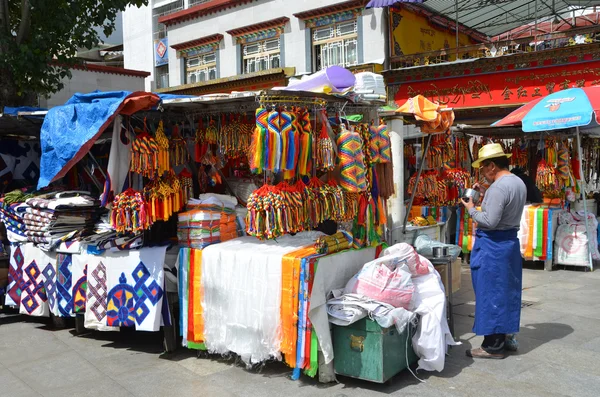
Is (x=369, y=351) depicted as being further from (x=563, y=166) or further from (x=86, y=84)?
(x=86, y=84)

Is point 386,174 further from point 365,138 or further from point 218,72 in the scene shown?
point 218,72

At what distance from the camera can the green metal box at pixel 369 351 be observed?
12.7 feet

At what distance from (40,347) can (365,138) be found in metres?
3.65

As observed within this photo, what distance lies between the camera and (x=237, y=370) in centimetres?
442

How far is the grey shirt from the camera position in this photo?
14.1 ft

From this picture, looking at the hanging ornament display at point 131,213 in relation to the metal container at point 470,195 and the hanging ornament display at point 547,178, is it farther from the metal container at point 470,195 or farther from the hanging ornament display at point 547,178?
the hanging ornament display at point 547,178

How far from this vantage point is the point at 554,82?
39.1 ft

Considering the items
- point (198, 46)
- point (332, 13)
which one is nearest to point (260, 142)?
point (332, 13)

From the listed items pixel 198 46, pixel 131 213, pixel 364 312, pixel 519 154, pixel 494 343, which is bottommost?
pixel 494 343

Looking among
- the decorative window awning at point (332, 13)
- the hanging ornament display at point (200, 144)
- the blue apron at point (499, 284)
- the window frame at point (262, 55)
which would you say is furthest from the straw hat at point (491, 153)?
the window frame at point (262, 55)

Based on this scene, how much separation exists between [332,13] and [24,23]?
8791 mm

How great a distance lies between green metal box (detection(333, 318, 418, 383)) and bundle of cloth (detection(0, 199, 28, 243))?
12.2ft

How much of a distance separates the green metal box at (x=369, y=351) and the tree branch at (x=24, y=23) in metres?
6.89

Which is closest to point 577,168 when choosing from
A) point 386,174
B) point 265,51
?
point 386,174
